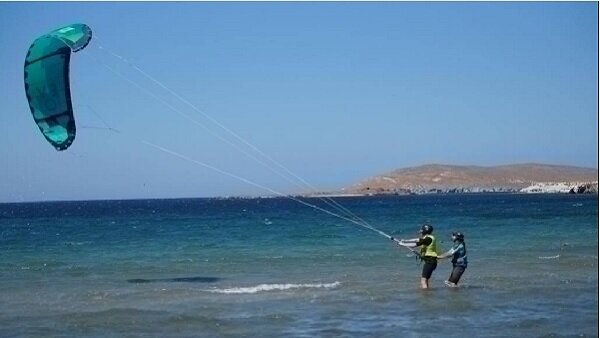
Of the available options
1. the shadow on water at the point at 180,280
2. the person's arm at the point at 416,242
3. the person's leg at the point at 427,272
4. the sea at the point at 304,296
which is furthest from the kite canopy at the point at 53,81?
the person's leg at the point at 427,272

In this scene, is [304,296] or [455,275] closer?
[304,296]

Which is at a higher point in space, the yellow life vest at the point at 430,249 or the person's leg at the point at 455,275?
the yellow life vest at the point at 430,249

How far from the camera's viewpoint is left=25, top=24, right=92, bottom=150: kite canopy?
13.7 metres

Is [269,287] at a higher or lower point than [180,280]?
higher

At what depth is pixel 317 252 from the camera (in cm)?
2662

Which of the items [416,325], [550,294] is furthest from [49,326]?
[550,294]

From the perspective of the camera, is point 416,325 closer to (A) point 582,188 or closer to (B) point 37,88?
(B) point 37,88

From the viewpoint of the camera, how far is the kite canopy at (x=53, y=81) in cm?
1373

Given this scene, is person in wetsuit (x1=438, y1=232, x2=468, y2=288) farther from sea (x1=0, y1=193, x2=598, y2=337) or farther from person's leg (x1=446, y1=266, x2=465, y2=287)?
sea (x1=0, y1=193, x2=598, y2=337)

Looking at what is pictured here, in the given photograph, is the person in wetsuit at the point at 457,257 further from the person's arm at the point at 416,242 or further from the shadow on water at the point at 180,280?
the shadow on water at the point at 180,280

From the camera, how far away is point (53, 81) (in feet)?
45.3

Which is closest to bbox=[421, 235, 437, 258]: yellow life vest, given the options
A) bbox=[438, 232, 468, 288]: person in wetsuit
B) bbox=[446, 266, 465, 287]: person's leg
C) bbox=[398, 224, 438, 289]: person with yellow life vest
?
bbox=[398, 224, 438, 289]: person with yellow life vest

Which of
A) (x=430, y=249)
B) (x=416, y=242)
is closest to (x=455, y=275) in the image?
(x=430, y=249)

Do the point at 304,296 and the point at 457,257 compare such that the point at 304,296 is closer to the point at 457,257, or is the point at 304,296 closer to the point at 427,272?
the point at 427,272
